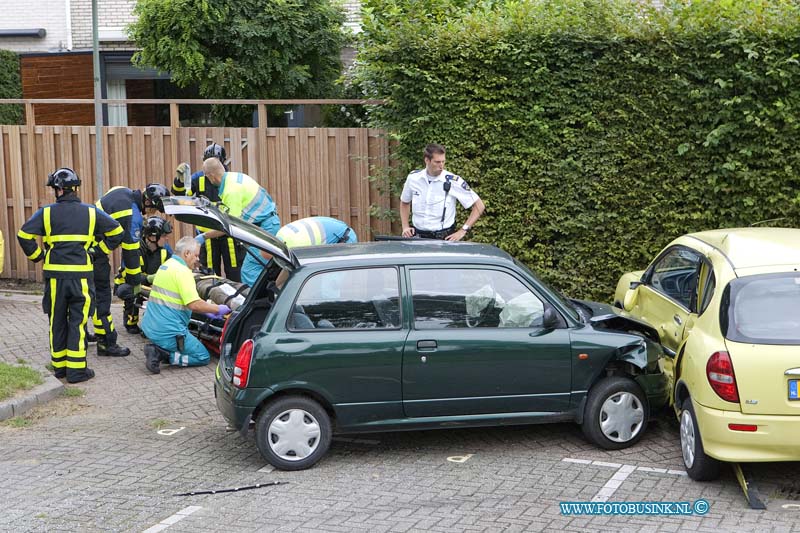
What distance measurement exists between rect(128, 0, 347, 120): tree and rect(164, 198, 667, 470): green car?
284 inches

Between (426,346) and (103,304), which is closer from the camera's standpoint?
(426,346)

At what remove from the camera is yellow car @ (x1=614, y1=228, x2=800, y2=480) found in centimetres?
Result: 614

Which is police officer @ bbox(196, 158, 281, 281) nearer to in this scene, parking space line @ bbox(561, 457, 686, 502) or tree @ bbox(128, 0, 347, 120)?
tree @ bbox(128, 0, 347, 120)

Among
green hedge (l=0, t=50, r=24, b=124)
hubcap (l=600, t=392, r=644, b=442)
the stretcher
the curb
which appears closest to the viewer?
hubcap (l=600, t=392, r=644, b=442)

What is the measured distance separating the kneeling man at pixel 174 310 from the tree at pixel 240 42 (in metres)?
5.08

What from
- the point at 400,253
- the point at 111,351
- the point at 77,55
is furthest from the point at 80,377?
the point at 77,55

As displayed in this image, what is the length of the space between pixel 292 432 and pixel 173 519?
1116mm

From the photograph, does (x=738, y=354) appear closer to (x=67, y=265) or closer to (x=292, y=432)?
(x=292, y=432)

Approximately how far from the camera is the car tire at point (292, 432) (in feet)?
23.0

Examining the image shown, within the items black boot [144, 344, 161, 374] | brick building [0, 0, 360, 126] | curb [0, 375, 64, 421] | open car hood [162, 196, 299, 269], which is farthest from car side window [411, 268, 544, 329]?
brick building [0, 0, 360, 126]

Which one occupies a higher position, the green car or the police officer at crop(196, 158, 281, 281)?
the police officer at crop(196, 158, 281, 281)

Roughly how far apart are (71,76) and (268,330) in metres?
12.6

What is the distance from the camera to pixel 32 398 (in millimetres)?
8727

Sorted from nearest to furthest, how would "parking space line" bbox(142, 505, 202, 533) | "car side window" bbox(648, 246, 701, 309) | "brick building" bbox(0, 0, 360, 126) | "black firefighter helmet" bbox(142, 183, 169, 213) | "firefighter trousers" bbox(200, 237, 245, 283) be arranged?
"parking space line" bbox(142, 505, 202, 533) → "car side window" bbox(648, 246, 701, 309) → "black firefighter helmet" bbox(142, 183, 169, 213) → "firefighter trousers" bbox(200, 237, 245, 283) → "brick building" bbox(0, 0, 360, 126)
